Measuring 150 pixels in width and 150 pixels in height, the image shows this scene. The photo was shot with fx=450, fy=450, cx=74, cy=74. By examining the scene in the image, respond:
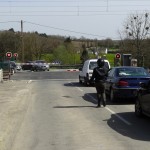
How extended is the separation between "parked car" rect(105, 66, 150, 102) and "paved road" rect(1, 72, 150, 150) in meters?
0.45

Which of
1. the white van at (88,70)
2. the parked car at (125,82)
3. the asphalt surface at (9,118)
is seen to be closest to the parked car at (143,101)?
the parked car at (125,82)

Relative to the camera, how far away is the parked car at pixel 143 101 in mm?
12386

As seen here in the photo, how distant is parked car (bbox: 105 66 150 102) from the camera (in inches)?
674

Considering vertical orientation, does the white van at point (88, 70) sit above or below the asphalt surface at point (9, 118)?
above

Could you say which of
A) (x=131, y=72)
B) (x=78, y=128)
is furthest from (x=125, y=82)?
(x=78, y=128)

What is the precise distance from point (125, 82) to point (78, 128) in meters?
6.14

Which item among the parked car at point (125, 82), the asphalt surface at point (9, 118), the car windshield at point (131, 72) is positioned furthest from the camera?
the car windshield at point (131, 72)

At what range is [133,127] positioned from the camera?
11516 millimetres

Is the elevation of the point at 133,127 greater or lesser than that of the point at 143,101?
lesser

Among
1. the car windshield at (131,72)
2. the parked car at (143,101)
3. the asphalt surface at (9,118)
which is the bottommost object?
the asphalt surface at (9,118)

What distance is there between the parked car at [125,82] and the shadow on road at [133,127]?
10.4 feet

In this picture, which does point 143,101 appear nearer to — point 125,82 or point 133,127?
point 133,127

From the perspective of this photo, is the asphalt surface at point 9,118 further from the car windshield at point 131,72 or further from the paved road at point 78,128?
the car windshield at point 131,72

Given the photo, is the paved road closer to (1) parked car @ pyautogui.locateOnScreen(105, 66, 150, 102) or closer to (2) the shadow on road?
(2) the shadow on road
